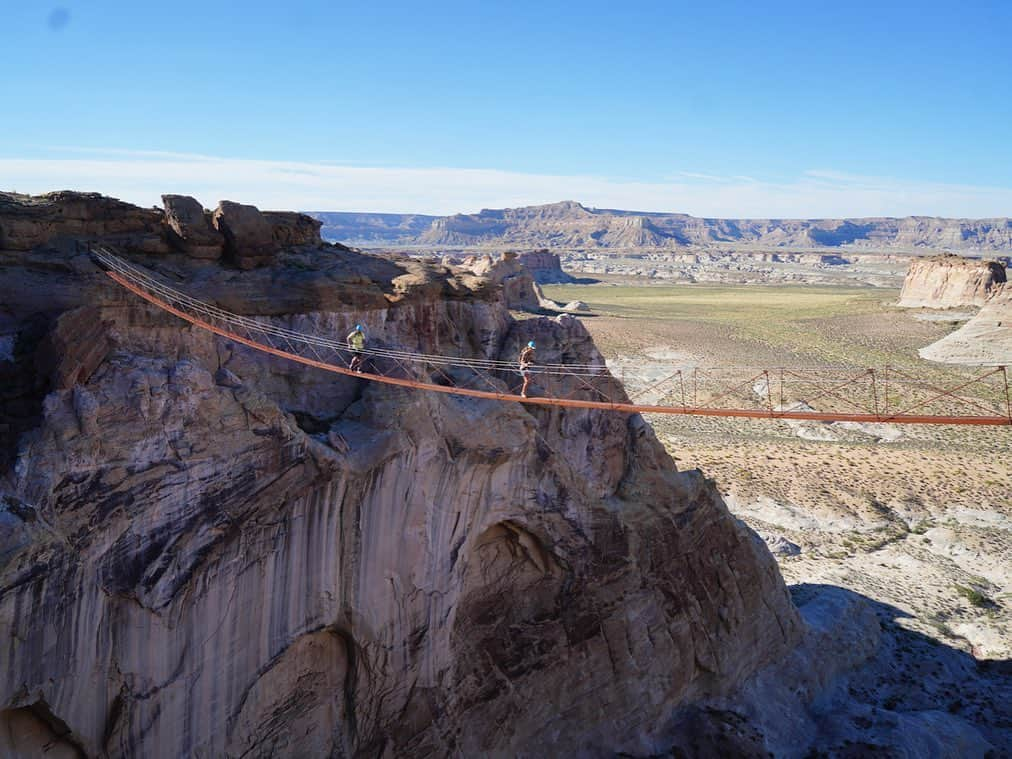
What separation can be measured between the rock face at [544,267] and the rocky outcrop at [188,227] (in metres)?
135

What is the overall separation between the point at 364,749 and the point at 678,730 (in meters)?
6.79

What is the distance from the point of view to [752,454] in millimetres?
41500

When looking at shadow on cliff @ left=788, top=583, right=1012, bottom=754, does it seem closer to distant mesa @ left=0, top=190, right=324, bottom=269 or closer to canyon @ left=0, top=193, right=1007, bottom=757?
canyon @ left=0, top=193, right=1007, bottom=757

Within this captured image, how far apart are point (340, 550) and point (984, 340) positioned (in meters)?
69.6

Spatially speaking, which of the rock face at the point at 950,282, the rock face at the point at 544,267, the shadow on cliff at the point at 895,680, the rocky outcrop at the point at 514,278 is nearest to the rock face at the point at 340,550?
the shadow on cliff at the point at 895,680

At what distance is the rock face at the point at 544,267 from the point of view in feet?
497

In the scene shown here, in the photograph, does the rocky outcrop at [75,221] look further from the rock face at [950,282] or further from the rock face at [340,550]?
the rock face at [950,282]

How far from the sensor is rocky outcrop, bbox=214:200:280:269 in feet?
52.0

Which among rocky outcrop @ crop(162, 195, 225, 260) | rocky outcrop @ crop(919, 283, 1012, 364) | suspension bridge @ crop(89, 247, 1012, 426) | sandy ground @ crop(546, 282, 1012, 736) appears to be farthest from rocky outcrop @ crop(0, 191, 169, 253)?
rocky outcrop @ crop(919, 283, 1012, 364)

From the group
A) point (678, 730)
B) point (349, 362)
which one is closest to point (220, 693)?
point (349, 362)

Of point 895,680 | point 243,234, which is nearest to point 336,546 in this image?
point 243,234

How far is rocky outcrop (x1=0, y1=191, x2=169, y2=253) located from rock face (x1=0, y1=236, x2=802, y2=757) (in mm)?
597

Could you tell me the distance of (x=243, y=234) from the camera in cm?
1598

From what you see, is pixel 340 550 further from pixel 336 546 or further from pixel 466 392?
pixel 466 392
